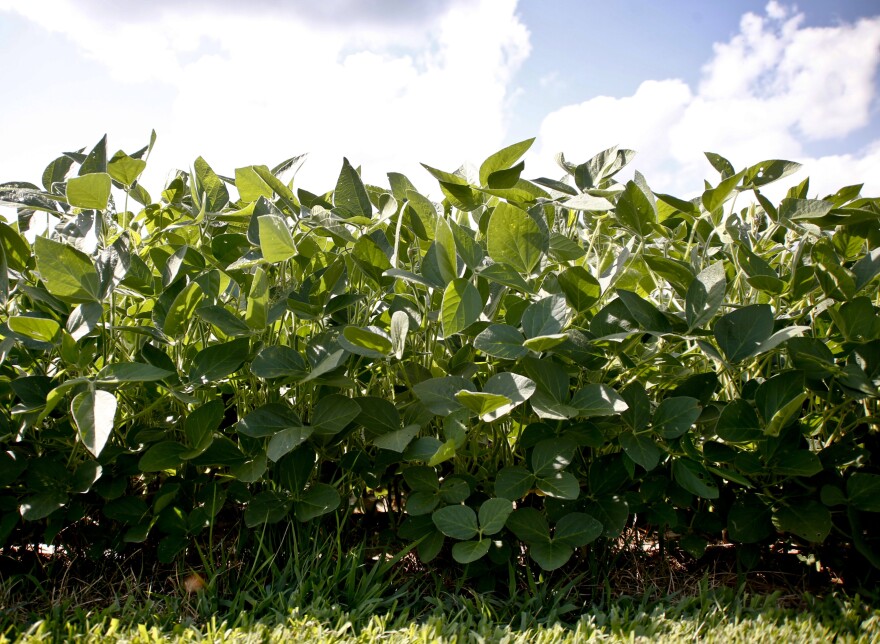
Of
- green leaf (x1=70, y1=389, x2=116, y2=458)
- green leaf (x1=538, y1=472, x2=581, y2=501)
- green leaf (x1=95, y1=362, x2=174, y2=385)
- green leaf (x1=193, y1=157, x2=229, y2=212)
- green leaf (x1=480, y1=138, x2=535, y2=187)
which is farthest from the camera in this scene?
green leaf (x1=193, y1=157, x2=229, y2=212)

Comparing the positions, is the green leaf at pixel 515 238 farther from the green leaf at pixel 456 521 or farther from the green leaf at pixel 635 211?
the green leaf at pixel 456 521

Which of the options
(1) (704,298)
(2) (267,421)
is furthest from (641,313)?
(2) (267,421)

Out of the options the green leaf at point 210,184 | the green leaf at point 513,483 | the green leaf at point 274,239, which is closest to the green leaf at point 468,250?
the green leaf at point 274,239

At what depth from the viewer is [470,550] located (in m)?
1.36

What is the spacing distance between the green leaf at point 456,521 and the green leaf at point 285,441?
12.2 inches

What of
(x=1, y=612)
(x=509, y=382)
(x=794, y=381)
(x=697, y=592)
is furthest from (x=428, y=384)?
(x=1, y=612)

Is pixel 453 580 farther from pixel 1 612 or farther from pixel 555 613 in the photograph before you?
pixel 1 612

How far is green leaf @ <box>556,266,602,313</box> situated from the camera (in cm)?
135

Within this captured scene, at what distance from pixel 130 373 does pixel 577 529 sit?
943 mm

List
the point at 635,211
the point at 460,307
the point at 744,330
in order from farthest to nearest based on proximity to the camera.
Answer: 1. the point at 635,211
2. the point at 744,330
3. the point at 460,307

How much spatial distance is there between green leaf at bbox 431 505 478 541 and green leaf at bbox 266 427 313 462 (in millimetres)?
311

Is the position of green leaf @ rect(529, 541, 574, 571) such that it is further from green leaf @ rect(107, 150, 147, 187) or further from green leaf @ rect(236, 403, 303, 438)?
green leaf @ rect(107, 150, 147, 187)

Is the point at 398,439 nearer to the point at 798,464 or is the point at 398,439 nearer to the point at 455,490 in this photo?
the point at 455,490

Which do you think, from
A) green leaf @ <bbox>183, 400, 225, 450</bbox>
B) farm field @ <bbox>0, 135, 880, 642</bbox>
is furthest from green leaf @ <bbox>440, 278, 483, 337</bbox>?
green leaf @ <bbox>183, 400, 225, 450</bbox>
